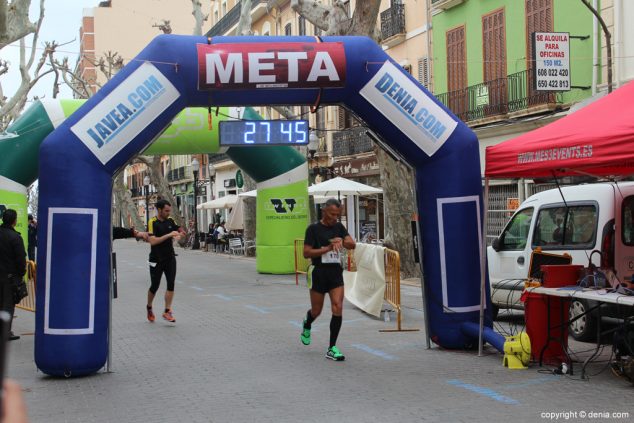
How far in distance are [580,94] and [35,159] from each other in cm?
1228

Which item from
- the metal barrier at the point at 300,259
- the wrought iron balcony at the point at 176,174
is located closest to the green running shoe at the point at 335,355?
the metal barrier at the point at 300,259

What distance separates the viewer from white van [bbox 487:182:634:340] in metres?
10.2

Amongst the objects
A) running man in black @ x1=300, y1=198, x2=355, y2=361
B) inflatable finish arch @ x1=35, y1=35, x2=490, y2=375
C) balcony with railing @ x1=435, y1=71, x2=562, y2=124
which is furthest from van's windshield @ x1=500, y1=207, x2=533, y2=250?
balcony with railing @ x1=435, y1=71, x2=562, y2=124

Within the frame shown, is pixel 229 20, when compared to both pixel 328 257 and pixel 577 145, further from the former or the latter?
pixel 577 145

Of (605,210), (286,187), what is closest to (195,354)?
(605,210)

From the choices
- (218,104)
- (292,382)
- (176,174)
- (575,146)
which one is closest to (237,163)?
(218,104)

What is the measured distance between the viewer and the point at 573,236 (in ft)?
35.6

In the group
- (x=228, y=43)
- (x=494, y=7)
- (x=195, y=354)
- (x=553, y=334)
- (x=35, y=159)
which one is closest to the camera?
(x=553, y=334)

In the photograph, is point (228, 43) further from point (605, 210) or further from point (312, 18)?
point (312, 18)

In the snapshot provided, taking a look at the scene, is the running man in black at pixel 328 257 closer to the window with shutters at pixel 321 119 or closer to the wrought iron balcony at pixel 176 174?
the window with shutters at pixel 321 119

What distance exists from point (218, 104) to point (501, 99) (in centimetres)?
1485

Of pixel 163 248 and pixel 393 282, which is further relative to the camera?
pixel 393 282

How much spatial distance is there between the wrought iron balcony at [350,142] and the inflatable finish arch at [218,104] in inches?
873

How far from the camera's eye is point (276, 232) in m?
22.3
